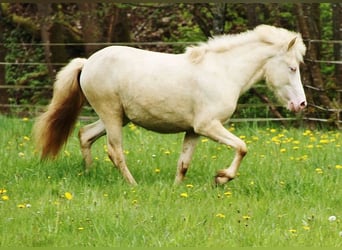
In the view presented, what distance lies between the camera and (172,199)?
6.66 metres

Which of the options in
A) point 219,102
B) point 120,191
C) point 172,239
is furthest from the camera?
point 219,102

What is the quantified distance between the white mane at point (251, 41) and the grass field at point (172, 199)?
1114 mm

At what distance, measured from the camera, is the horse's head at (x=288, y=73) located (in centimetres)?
766

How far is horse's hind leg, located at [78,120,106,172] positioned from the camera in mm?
8027

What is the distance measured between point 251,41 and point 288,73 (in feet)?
1.45

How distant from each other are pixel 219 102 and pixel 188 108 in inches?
11.2

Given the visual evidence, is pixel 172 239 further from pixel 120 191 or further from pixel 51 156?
pixel 51 156

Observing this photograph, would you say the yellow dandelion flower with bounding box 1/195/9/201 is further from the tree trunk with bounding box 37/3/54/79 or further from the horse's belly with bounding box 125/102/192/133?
the tree trunk with bounding box 37/3/54/79

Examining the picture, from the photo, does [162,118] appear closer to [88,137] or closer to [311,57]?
[88,137]

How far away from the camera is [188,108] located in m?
7.50

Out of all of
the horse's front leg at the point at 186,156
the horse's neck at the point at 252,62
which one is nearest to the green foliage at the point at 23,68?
the horse's front leg at the point at 186,156

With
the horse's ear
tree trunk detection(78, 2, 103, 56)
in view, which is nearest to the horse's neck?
the horse's ear

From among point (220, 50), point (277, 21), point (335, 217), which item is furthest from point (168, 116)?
point (277, 21)

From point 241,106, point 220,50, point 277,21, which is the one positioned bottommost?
point 241,106
